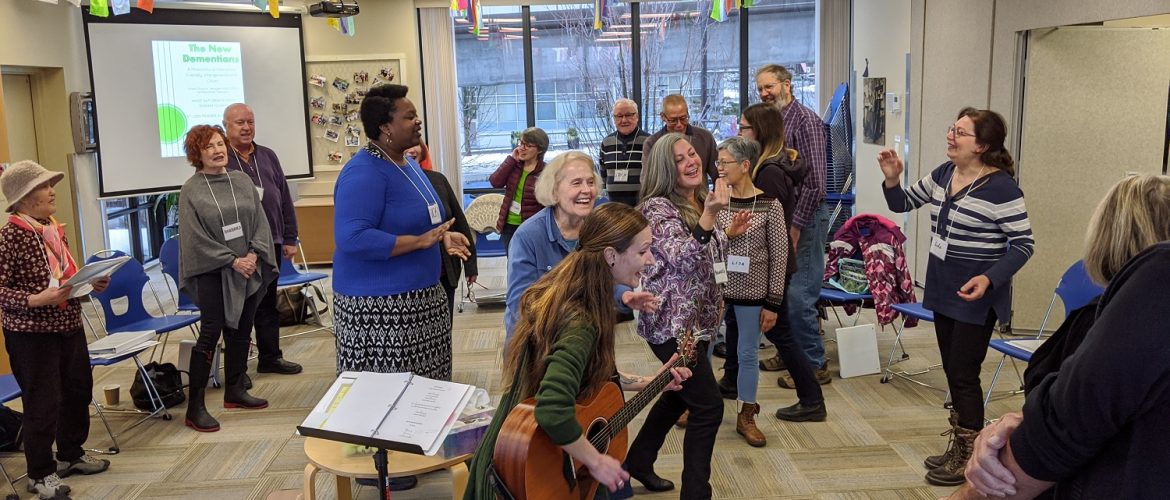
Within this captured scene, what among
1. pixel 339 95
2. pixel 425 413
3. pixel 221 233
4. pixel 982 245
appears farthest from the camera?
pixel 339 95

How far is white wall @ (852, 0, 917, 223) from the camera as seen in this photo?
7.31 metres

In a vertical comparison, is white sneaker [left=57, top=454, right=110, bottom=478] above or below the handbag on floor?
below

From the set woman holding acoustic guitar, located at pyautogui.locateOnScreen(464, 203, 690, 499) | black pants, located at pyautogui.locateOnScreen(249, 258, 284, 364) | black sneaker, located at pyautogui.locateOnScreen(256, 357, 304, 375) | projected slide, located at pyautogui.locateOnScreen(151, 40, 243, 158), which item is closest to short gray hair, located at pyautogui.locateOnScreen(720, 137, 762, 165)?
woman holding acoustic guitar, located at pyautogui.locateOnScreen(464, 203, 690, 499)

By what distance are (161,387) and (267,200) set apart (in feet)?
4.00

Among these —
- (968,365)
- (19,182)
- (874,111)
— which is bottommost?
(968,365)

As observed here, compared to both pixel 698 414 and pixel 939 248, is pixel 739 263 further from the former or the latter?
pixel 698 414

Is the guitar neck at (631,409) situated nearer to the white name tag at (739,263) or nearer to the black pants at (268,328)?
the white name tag at (739,263)

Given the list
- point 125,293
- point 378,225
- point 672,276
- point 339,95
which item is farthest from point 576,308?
point 339,95

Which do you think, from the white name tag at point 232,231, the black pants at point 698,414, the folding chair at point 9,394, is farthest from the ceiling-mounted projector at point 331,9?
the black pants at point 698,414

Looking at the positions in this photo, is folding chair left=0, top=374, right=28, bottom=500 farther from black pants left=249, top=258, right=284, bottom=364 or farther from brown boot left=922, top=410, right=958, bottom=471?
brown boot left=922, top=410, right=958, bottom=471

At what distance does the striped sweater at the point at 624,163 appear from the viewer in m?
6.29

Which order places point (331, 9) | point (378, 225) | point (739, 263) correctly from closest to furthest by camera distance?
point (378, 225) → point (739, 263) → point (331, 9)

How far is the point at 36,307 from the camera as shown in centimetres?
362

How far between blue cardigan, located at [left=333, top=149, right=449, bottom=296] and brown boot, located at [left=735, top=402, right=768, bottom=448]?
5.37 ft
